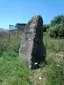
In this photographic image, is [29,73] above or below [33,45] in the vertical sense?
below

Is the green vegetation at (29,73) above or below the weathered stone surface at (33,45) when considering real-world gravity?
below

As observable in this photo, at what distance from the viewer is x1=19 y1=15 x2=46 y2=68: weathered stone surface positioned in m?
8.23

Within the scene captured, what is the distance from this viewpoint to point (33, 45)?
8.34 meters

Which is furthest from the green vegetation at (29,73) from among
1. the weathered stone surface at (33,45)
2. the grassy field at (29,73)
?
the weathered stone surface at (33,45)

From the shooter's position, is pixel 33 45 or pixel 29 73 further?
pixel 33 45

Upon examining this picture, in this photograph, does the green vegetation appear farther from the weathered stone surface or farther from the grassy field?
the weathered stone surface

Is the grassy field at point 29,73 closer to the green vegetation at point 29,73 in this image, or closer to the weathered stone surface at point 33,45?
the green vegetation at point 29,73

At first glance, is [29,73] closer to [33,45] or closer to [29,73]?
[29,73]


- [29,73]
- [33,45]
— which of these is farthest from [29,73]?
[33,45]

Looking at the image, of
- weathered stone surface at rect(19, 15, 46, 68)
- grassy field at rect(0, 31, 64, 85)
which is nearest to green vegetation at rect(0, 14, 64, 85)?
grassy field at rect(0, 31, 64, 85)

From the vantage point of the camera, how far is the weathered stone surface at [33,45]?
8234 millimetres

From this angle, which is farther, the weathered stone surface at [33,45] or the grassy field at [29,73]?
the weathered stone surface at [33,45]

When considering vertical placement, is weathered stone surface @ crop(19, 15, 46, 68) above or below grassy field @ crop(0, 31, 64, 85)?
above

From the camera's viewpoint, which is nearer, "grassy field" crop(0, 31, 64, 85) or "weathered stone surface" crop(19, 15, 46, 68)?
"grassy field" crop(0, 31, 64, 85)
